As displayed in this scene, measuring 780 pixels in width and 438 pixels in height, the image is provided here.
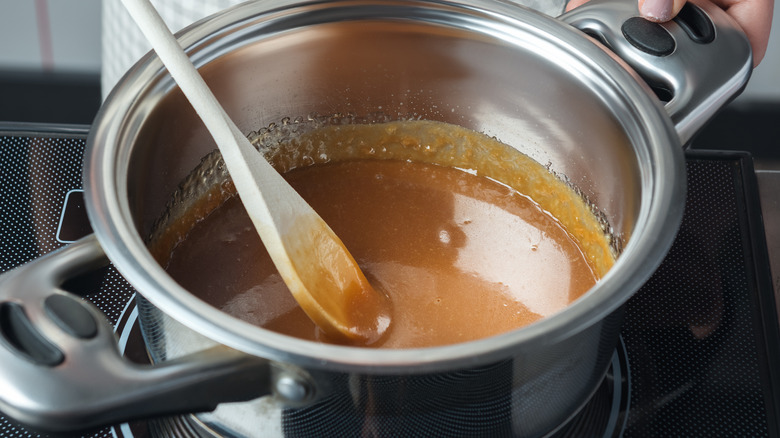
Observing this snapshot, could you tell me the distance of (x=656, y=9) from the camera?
0.77 meters

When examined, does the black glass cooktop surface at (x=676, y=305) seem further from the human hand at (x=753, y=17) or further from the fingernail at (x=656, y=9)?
the fingernail at (x=656, y=9)

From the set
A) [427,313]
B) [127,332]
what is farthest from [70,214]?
[427,313]

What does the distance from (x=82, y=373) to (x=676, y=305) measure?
1.90 ft

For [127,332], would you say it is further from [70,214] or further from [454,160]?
[454,160]

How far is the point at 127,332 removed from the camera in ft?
2.61

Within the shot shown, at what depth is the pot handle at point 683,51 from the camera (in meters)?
0.74

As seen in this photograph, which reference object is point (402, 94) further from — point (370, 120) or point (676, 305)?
point (676, 305)

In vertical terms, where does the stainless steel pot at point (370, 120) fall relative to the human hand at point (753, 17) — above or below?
above

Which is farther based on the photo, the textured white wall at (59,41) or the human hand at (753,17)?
the textured white wall at (59,41)

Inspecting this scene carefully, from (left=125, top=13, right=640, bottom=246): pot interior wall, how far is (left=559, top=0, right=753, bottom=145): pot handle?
0.16 ft

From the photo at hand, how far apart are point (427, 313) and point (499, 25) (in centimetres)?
28

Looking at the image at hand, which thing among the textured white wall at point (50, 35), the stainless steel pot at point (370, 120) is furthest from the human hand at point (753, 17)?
the textured white wall at point (50, 35)

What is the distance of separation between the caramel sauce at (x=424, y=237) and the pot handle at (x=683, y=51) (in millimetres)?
162

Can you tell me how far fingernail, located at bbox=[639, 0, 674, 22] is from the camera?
77 cm
